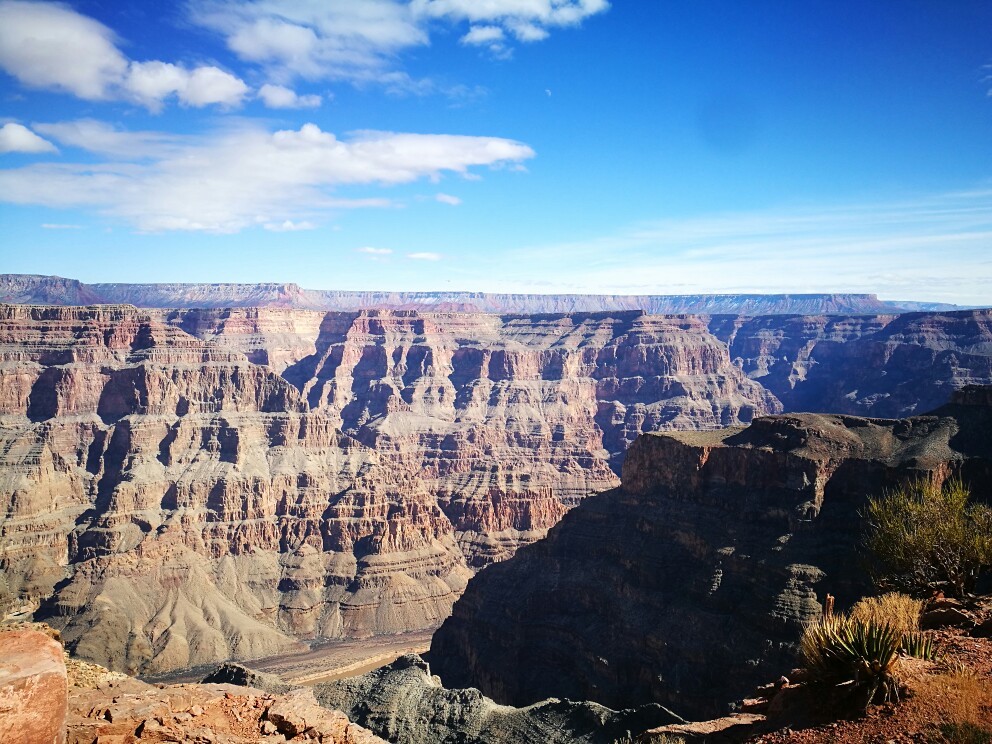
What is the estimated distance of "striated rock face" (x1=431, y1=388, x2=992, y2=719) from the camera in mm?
61031

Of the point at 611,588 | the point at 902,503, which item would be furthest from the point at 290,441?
the point at 902,503

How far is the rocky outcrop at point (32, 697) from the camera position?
16969 mm

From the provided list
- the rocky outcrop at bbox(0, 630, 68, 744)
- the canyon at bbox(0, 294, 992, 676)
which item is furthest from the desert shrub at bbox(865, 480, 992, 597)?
the canyon at bbox(0, 294, 992, 676)

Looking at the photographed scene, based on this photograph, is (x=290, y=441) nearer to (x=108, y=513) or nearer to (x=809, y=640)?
(x=108, y=513)

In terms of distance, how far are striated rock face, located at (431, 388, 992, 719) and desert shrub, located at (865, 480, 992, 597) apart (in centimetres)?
2328

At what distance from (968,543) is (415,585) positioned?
99.3 metres

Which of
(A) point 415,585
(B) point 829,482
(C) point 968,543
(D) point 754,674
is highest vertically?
(C) point 968,543

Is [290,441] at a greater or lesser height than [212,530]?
greater

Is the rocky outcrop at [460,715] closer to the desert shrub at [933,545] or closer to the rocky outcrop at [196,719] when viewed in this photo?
the desert shrub at [933,545]

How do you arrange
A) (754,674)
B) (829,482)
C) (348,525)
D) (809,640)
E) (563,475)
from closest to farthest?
(809,640)
(754,674)
(829,482)
(348,525)
(563,475)

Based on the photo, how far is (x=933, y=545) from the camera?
32594 mm

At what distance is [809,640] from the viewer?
22.4 metres

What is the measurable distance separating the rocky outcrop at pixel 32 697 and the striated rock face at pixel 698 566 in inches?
1953

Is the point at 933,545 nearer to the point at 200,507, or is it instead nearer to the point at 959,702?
the point at 959,702
